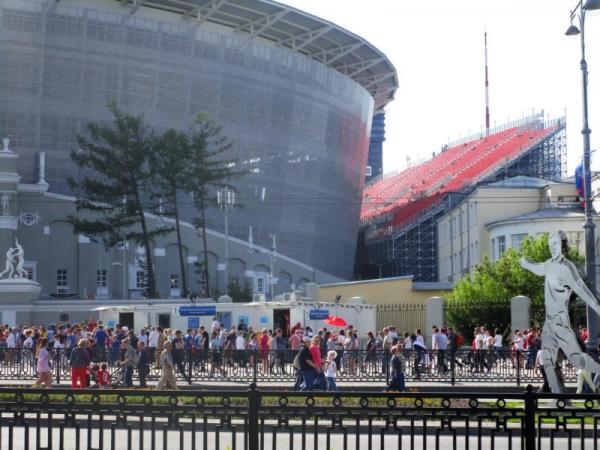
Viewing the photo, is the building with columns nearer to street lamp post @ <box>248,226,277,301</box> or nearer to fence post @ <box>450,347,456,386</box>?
street lamp post @ <box>248,226,277,301</box>

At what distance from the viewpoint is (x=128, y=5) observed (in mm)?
78750

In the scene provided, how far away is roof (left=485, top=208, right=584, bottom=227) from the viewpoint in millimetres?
→ 63875

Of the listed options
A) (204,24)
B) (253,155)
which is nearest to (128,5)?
(204,24)

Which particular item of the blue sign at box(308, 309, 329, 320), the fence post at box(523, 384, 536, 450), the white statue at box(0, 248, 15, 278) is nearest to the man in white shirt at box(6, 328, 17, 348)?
the blue sign at box(308, 309, 329, 320)

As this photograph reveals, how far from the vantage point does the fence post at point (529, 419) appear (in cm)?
917

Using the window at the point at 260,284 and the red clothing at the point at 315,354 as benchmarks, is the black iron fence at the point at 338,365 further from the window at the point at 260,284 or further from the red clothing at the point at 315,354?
the window at the point at 260,284

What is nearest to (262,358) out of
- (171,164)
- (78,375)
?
(78,375)

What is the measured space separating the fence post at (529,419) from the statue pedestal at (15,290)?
161 feet

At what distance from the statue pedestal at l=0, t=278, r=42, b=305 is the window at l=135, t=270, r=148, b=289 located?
17400mm

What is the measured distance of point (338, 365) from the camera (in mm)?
31203

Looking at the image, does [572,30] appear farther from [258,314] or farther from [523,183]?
[523,183]

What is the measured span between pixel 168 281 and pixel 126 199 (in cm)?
1190

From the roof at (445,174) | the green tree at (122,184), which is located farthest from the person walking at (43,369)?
the roof at (445,174)

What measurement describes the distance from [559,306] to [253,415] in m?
12.5
